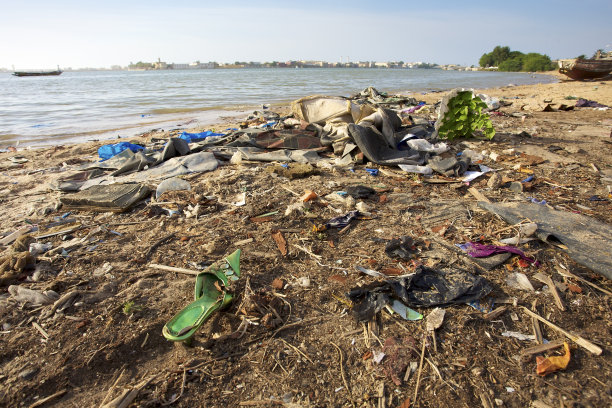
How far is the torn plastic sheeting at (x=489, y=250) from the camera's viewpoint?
9.05 feet

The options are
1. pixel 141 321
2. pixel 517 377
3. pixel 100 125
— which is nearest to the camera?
pixel 517 377

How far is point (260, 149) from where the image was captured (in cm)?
590

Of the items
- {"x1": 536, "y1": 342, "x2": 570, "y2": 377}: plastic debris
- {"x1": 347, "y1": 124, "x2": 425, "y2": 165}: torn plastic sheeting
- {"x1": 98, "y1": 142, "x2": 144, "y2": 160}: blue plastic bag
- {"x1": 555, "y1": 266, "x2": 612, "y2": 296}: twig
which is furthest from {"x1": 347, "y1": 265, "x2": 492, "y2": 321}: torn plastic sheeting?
{"x1": 98, "y1": 142, "x2": 144, "y2": 160}: blue plastic bag

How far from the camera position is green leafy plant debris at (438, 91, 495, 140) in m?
6.09

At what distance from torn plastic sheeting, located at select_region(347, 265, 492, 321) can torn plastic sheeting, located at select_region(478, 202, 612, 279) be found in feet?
3.30

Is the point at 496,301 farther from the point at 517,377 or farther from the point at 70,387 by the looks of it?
the point at 70,387

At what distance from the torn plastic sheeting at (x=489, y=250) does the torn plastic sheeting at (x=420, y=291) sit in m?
0.38

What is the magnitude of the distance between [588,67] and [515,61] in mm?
51212

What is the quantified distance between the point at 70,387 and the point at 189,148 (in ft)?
14.9

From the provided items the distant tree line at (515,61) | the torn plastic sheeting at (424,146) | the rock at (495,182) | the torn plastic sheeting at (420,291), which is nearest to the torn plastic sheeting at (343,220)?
the torn plastic sheeting at (420,291)

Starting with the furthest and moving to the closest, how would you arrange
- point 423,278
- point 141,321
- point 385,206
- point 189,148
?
point 189,148, point 385,206, point 423,278, point 141,321

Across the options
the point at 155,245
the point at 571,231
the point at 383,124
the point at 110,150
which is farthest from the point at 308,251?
the point at 110,150

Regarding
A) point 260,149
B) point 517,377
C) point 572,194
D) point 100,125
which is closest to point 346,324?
point 517,377

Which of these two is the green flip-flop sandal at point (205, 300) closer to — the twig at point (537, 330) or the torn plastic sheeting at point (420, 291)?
the torn plastic sheeting at point (420, 291)
